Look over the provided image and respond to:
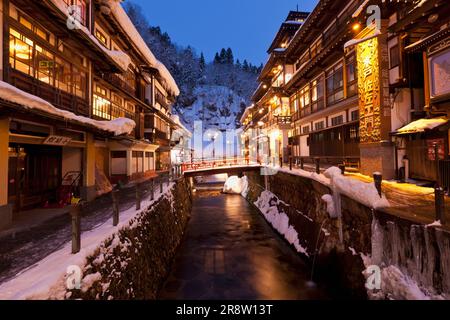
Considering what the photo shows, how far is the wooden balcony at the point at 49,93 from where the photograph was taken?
8.50 m

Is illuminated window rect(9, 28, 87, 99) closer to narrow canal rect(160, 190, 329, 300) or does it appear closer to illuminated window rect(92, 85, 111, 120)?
illuminated window rect(92, 85, 111, 120)

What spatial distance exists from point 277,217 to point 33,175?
16.6m

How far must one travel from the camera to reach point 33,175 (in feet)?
36.7

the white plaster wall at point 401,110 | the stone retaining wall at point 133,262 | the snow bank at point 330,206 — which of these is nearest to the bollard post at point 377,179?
the snow bank at point 330,206

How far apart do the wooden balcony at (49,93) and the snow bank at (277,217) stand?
15.2 metres

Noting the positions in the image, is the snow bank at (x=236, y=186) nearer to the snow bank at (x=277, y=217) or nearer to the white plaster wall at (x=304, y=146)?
the snow bank at (x=277, y=217)

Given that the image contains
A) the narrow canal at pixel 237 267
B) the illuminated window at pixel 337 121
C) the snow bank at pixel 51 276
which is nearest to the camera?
the snow bank at pixel 51 276

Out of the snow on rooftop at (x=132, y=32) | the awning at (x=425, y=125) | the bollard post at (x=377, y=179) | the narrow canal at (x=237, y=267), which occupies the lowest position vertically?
the narrow canal at (x=237, y=267)

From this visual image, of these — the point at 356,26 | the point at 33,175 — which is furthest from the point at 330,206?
the point at 33,175

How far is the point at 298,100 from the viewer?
25703mm
